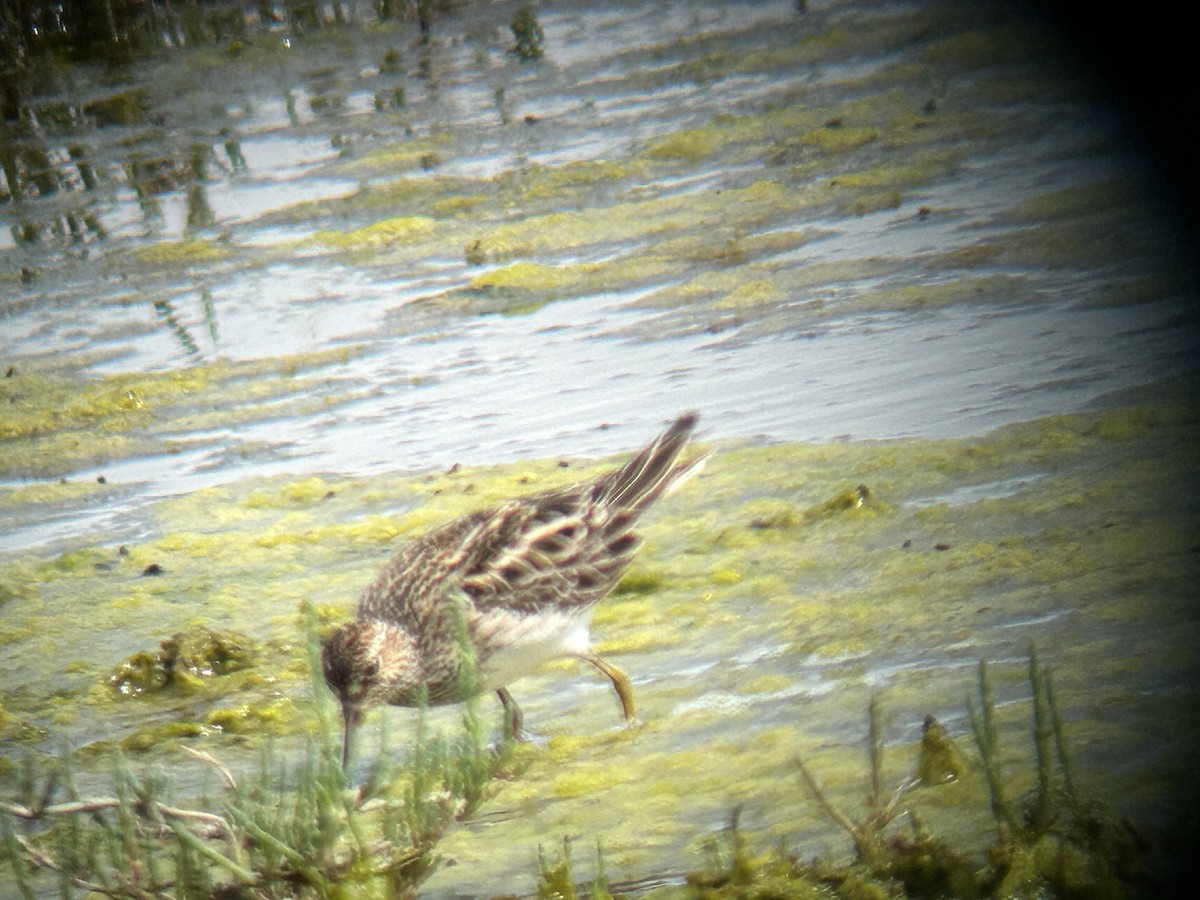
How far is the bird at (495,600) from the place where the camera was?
541cm

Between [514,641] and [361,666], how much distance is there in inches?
19.8

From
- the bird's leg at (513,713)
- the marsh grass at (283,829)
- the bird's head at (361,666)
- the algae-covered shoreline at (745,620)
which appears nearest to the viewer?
the marsh grass at (283,829)

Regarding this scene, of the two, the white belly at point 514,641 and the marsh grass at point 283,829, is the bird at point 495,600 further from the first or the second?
the marsh grass at point 283,829

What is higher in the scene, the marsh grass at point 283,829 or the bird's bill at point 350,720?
the marsh grass at point 283,829

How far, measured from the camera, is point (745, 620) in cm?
615

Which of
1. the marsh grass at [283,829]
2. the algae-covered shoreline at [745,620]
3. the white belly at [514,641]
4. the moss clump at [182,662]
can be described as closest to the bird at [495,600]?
the white belly at [514,641]

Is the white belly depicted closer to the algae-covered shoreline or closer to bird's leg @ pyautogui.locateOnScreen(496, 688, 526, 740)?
bird's leg @ pyautogui.locateOnScreen(496, 688, 526, 740)

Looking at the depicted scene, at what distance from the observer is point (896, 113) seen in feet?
40.5

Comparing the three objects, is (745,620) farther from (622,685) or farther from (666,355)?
(666,355)

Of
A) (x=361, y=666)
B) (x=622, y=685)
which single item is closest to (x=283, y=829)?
(x=361, y=666)

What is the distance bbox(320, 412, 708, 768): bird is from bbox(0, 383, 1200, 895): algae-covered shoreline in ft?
1.13

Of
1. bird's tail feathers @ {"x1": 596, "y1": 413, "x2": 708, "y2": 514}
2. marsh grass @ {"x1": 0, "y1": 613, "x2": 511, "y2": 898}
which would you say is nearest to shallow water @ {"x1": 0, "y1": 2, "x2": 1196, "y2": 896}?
bird's tail feathers @ {"x1": 596, "y1": 413, "x2": 708, "y2": 514}

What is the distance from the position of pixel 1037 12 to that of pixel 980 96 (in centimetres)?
222

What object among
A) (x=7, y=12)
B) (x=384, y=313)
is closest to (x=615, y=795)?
(x=384, y=313)
